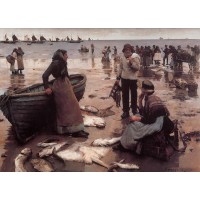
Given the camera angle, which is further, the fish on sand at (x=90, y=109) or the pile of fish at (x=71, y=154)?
the fish on sand at (x=90, y=109)

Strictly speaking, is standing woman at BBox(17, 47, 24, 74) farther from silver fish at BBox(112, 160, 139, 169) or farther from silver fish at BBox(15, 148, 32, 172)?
silver fish at BBox(112, 160, 139, 169)

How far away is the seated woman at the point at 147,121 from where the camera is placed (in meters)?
6.45

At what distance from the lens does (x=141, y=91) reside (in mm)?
6742

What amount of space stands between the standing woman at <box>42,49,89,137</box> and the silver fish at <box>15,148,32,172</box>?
68 centimetres

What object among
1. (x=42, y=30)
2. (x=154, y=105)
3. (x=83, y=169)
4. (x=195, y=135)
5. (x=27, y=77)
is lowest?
(x=83, y=169)

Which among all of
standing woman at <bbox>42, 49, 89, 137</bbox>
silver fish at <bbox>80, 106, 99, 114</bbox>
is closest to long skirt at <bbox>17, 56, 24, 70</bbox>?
standing woman at <bbox>42, 49, 89, 137</bbox>

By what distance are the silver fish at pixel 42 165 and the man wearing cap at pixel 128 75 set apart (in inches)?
62.5

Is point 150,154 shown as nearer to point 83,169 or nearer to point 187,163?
point 187,163

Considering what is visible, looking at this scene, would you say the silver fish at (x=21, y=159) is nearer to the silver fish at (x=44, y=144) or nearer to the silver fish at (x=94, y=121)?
the silver fish at (x=44, y=144)

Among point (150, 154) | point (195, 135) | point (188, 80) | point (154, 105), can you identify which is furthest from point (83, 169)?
point (188, 80)

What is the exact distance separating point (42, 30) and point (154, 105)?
2.55 meters

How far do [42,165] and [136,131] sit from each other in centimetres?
177

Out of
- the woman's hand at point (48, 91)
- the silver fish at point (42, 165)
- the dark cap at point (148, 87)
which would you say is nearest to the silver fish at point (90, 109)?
the woman's hand at point (48, 91)

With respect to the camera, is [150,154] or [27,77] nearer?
[150,154]
